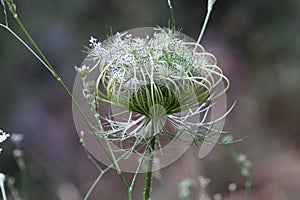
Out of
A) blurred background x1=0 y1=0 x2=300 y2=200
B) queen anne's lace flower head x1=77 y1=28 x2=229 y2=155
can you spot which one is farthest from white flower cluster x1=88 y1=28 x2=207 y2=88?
blurred background x1=0 y1=0 x2=300 y2=200

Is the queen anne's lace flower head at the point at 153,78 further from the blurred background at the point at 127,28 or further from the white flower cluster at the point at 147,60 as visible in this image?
the blurred background at the point at 127,28

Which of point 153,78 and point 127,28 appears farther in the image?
point 127,28

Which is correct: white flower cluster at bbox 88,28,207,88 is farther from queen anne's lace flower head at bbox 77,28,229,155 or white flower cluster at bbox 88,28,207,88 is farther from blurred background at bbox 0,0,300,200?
blurred background at bbox 0,0,300,200

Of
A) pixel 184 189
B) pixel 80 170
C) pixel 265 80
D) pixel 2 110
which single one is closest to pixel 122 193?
pixel 80 170

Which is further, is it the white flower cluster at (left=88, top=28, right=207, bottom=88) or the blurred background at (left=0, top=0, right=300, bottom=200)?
the blurred background at (left=0, top=0, right=300, bottom=200)

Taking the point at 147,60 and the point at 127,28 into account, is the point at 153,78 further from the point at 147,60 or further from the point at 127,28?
the point at 127,28

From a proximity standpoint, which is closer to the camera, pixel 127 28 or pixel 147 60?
pixel 147 60

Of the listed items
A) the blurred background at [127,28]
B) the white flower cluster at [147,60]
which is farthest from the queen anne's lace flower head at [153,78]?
the blurred background at [127,28]

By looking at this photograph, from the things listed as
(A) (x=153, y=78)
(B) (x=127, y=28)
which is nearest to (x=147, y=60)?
(A) (x=153, y=78)
